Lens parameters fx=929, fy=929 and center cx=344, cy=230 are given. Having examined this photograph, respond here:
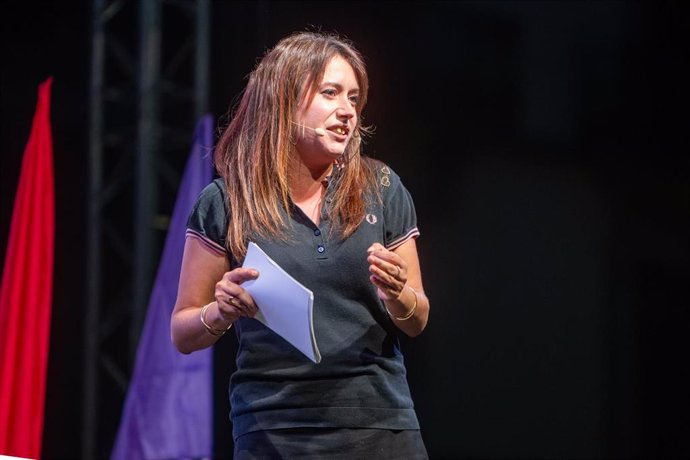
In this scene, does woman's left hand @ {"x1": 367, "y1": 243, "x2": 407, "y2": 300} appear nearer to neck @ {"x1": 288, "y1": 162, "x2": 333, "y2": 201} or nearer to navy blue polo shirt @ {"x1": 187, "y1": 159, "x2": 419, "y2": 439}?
navy blue polo shirt @ {"x1": 187, "y1": 159, "x2": 419, "y2": 439}

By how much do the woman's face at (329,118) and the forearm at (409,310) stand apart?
0.30m

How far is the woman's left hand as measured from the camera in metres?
1.43

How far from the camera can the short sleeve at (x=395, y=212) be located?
168 cm

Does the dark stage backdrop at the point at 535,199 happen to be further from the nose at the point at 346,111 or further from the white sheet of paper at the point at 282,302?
the white sheet of paper at the point at 282,302

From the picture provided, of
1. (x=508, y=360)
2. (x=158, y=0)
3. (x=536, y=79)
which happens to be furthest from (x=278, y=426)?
(x=158, y=0)

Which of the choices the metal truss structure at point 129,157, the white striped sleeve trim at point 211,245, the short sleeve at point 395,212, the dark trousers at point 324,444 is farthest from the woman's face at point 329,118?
the metal truss structure at point 129,157

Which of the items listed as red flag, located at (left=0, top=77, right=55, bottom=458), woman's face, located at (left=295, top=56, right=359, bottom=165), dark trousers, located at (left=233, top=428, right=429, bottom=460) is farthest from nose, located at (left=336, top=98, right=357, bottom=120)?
red flag, located at (left=0, top=77, right=55, bottom=458)

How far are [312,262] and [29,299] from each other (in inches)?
71.4

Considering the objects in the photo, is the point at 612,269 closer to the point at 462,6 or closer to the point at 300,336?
the point at 462,6

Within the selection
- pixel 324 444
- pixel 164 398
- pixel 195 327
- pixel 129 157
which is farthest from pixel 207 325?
pixel 129 157

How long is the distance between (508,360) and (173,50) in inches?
68.3

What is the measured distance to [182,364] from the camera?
329 centimetres

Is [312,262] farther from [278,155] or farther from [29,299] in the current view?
[29,299]

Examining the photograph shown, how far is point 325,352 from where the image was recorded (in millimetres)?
1555
